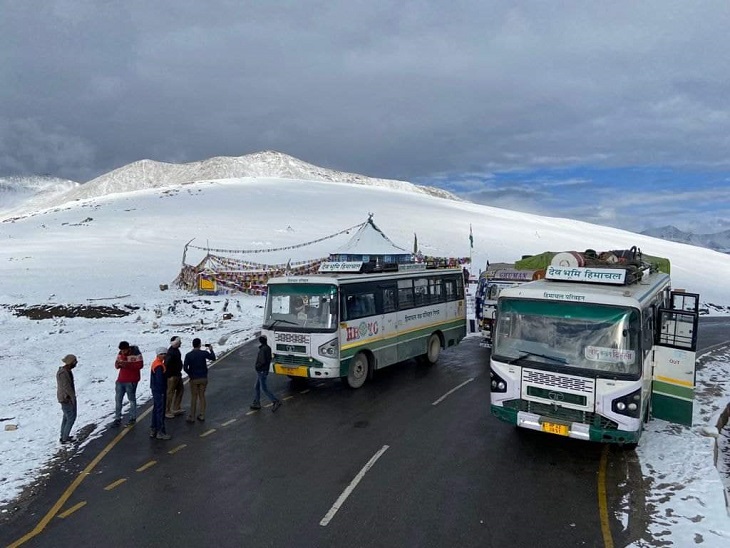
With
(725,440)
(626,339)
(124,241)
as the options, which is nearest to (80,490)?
(626,339)

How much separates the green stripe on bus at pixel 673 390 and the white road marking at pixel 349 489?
18.2 feet

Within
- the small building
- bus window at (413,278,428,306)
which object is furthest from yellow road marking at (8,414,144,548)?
the small building

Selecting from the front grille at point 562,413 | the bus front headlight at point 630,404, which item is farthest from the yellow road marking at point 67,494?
the bus front headlight at point 630,404

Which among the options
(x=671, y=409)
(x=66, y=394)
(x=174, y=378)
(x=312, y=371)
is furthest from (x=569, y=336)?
(x=66, y=394)

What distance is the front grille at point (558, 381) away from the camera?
371 inches

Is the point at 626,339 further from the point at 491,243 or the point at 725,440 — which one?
the point at 491,243

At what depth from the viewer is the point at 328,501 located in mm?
8352

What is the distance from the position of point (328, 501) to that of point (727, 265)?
7641cm

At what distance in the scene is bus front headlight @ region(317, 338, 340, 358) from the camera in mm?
13945

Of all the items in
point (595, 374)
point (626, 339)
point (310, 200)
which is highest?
point (310, 200)

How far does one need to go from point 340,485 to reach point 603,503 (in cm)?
412

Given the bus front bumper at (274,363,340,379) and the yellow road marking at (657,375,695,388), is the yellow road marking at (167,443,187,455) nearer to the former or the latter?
the bus front bumper at (274,363,340,379)

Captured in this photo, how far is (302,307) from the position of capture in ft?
47.2

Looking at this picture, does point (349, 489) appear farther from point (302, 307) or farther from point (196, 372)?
point (302, 307)
